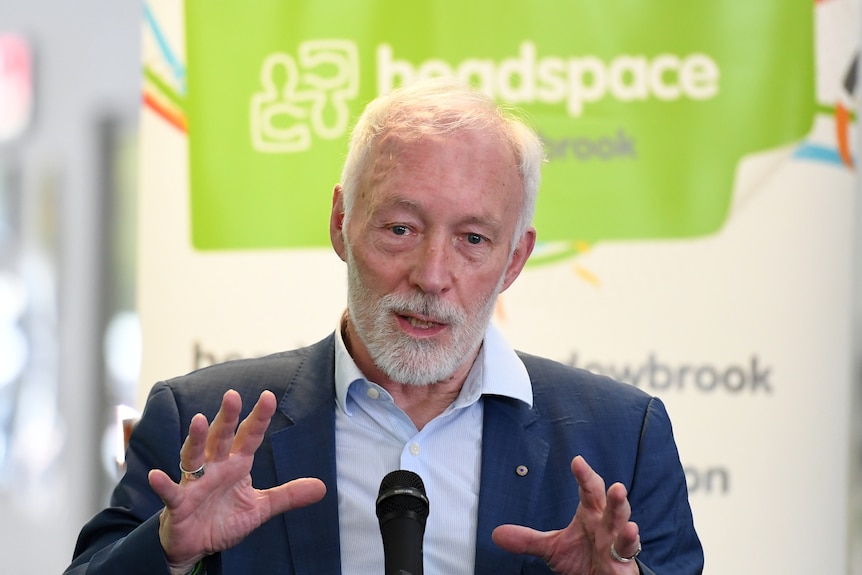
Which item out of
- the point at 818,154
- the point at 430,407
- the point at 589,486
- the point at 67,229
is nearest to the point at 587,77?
the point at 818,154

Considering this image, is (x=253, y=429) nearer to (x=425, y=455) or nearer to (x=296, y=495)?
(x=296, y=495)

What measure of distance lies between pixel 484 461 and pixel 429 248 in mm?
458

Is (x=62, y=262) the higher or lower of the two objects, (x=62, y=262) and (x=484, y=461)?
the higher

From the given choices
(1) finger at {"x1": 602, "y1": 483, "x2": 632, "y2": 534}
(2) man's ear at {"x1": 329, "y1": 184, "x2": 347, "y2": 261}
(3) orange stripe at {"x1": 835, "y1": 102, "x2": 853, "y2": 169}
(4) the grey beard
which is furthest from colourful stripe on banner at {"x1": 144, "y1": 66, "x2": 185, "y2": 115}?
(1) finger at {"x1": 602, "y1": 483, "x2": 632, "y2": 534}

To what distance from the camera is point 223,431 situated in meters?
1.89

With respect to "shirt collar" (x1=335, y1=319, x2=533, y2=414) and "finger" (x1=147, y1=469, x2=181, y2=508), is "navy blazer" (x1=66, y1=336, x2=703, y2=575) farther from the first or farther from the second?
"finger" (x1=147, y1=469, x2=181, y2=508)

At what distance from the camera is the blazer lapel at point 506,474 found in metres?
2.21

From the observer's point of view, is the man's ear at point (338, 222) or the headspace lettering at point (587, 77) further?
the headspace lettering at point (587, 77)

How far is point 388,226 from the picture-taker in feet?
7.66

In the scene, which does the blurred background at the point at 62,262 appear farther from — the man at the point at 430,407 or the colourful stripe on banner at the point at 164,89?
the man at the point at 430,407

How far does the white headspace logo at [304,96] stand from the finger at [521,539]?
6.38 ft

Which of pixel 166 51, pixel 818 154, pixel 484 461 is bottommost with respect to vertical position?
pixel 484 461

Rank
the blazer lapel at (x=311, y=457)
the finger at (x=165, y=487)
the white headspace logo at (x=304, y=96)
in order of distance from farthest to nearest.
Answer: the white headspace logo at (x=304, y=96) < the blazer lapel at (x=311, y=457) < the finger at (x=165, y=487)

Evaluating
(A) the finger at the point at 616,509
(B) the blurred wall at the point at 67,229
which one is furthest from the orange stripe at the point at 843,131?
(B) the blurred wall at the point at 67,229
